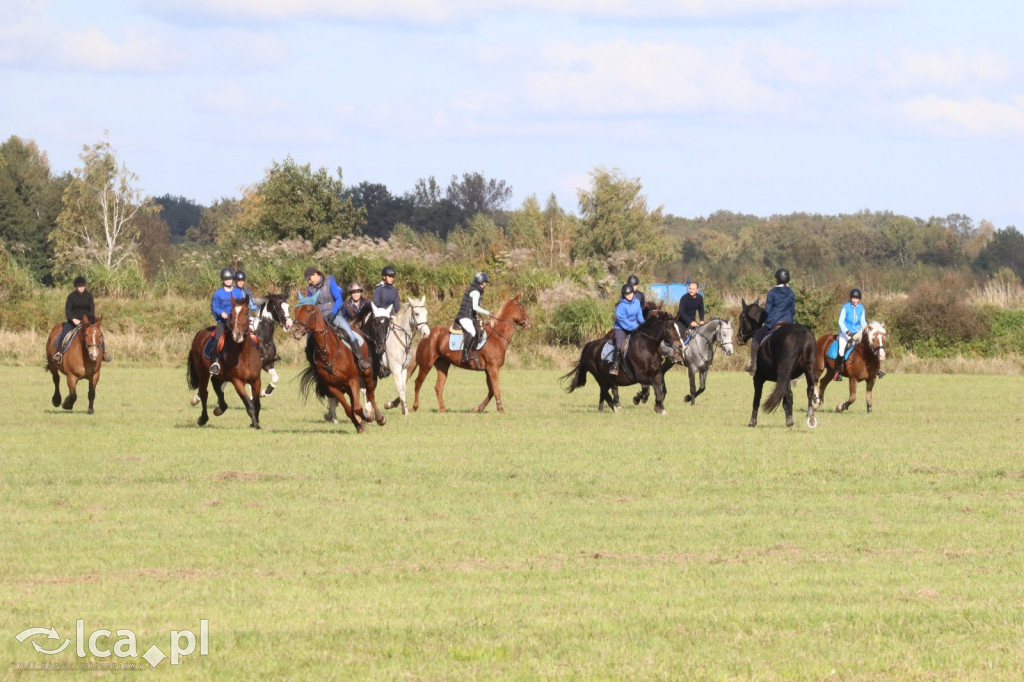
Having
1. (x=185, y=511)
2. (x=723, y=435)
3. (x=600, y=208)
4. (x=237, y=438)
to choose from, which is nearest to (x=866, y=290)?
(x=600, y=208)

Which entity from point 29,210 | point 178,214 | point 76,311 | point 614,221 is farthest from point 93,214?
point 178,214

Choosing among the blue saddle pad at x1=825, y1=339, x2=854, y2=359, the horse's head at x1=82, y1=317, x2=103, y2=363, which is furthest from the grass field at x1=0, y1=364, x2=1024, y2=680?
the blue saddle pad at x1=825, y1=339, x2=854, y2=359

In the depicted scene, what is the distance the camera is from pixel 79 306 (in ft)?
75.0

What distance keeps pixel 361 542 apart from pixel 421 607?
7.83ft

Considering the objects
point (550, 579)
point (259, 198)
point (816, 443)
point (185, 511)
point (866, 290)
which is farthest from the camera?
point (259, 198)

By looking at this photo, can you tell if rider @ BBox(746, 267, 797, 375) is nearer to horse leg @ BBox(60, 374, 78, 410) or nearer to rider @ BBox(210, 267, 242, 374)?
rider @ BBox(210, 267, 242, 374)

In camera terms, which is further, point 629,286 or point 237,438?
point 629,286

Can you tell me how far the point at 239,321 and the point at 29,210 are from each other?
7272cm

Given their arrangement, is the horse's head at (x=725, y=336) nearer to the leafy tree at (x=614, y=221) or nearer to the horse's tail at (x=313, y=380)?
the horse's tail at (x=313, y=380)

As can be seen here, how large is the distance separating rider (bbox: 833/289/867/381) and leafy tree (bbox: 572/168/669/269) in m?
52.9

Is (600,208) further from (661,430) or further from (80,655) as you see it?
(80,655)

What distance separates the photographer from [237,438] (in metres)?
18.3

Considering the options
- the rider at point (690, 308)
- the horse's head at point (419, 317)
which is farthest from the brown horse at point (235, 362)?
the rider at point (690, 308)

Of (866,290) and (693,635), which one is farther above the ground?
(866,290)
